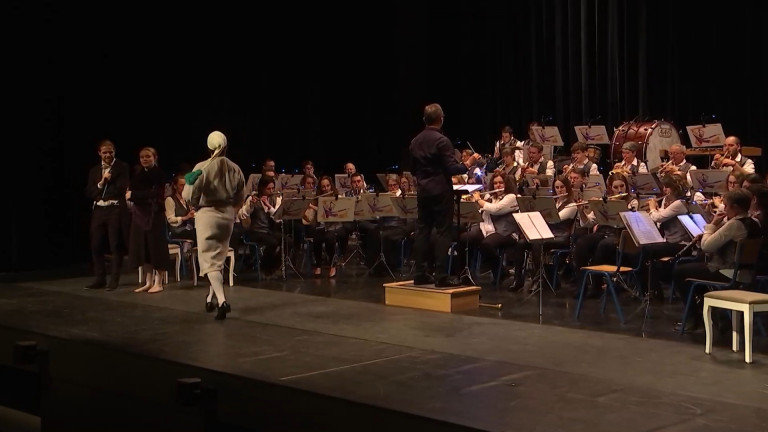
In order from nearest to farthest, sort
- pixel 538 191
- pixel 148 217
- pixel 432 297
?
pixel 432 297 → pixel 148 217 → pixel 538 191

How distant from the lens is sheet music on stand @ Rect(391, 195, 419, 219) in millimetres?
10680

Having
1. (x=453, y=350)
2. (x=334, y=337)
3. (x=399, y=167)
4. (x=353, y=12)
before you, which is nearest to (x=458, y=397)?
(x=453, y=350)

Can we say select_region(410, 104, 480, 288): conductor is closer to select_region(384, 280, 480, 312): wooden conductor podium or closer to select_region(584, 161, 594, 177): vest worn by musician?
select_region(384, 280, 480, 312): wooden conductor podium

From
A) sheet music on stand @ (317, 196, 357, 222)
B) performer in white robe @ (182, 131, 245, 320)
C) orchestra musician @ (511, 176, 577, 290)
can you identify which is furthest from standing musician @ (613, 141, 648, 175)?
performer in white robe @ (182, 131, 245, 320)

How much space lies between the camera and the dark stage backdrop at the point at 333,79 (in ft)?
39.5

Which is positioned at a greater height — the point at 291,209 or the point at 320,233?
the point at 291,209

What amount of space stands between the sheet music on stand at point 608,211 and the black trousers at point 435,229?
1.61 metres

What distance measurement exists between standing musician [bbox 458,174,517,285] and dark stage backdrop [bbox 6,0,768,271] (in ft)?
14.0

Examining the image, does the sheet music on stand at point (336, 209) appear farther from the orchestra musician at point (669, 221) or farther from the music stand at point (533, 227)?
the orchestra musician at point (669, 221)

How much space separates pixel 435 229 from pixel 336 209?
2.17 m

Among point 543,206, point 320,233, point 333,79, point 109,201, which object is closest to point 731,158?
point 543,206

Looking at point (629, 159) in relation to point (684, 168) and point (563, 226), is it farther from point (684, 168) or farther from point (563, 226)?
point (563, 226)

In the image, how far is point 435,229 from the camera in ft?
28.9

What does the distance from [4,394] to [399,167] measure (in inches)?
419
